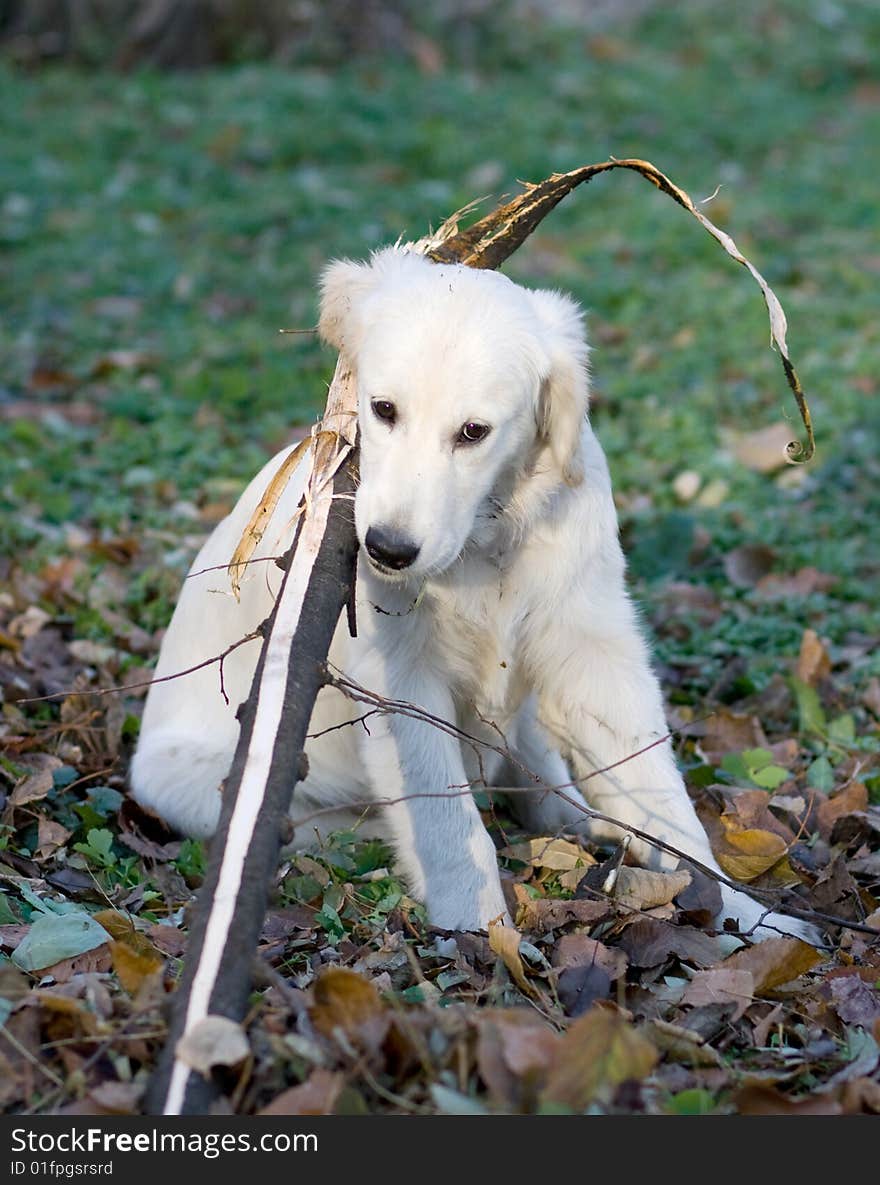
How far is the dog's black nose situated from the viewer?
2.89m

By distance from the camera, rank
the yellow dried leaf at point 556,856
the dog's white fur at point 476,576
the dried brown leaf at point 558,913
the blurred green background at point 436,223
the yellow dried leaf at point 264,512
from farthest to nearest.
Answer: the blurred green background at point 436,223, the yellow dried leaf at point 556,856, the yellow dried leaf at point 264,512, the dried brown leaf at point 558,913, the dog's white fur at point 476,576

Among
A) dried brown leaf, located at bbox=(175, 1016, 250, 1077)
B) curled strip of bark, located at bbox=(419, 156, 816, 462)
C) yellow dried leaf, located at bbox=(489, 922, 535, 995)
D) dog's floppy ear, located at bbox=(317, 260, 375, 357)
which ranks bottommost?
yellow dried leaf, located at bbox=(489, 922, 535, 995)

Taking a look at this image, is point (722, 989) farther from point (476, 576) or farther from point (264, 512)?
point (264, 512)

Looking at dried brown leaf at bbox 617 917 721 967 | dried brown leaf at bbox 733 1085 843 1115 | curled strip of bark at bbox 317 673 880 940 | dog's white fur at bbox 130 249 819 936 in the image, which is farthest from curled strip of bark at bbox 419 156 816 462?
dried brown leaf at bbox 733 1085 843 1115

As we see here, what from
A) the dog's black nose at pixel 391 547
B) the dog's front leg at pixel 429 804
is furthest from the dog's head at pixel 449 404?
the dog's front leg at pixel 429 804

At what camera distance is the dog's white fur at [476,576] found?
3.03 metres

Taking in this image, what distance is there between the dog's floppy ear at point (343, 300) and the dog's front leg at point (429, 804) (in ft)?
2.43

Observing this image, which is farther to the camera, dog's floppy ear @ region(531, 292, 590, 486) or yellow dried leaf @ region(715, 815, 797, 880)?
yellow dried leaf @ region(715, 815, 797, 880)

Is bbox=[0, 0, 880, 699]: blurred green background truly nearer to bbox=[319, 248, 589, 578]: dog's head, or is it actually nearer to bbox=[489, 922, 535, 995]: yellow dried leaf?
bbox=[319, 248, 589, 578]: dog's head

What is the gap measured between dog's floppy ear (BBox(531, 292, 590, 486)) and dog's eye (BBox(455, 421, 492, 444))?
0.25 meters

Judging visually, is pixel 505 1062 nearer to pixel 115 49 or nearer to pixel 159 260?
pixel 159 260

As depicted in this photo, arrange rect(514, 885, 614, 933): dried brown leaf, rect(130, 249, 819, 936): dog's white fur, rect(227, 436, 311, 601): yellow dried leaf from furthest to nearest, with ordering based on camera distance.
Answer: rect(227, 436, 311, 601): yellow dried leaf, rect(514, 885, 614, 933): dried brown leaf, rect(130, 249, 819, 936): dog's white fur

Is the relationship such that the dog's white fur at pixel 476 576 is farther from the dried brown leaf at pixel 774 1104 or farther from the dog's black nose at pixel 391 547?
the dried brown leaf at pixel 774 1104

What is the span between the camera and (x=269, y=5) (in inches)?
491
